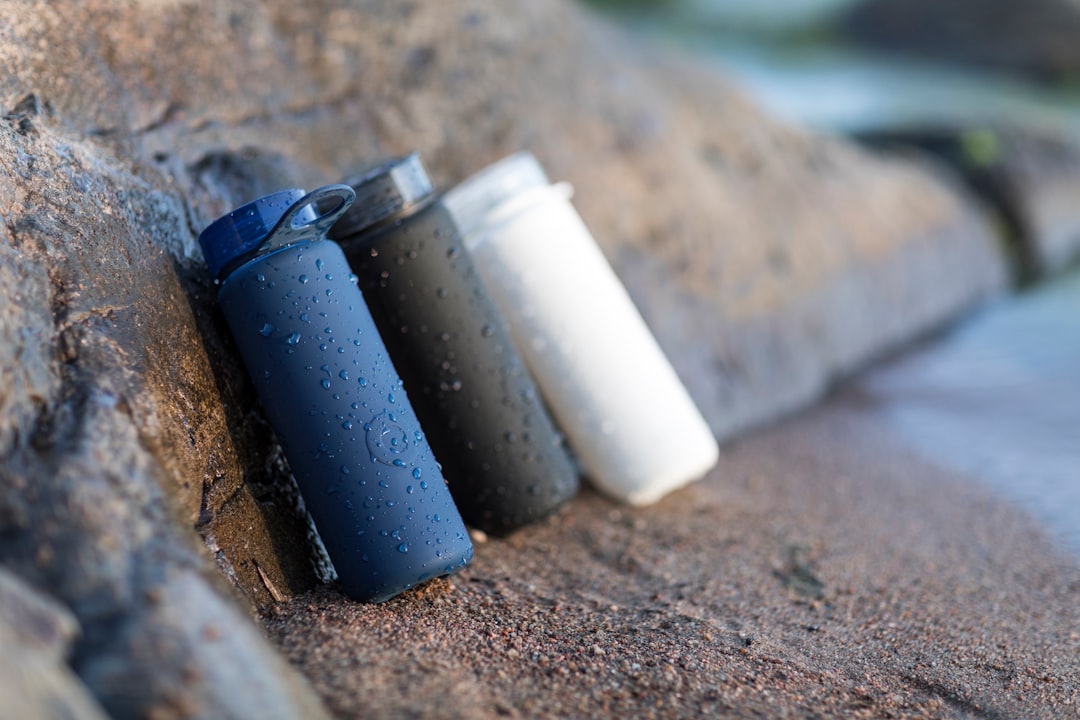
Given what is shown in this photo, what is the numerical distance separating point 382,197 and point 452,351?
366 millimetres

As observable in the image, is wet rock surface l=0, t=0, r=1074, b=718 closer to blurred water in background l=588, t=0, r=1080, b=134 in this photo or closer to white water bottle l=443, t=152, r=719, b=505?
white water bottle l=443, t=152, r=719, b=505

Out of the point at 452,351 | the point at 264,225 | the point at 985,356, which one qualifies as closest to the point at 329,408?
the point at 264,225

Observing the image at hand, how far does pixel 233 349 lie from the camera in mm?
1979

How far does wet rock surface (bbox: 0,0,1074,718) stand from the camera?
4.35 feet

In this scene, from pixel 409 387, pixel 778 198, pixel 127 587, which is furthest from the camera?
pixel 778 198

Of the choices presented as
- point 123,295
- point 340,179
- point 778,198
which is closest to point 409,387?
point 123,295

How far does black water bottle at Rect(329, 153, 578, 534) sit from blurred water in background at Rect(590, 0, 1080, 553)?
1.53m

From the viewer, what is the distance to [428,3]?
3221 mm

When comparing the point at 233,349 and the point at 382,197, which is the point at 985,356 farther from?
the point at 233,349

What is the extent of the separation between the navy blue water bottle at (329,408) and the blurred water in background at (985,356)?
1867 mm

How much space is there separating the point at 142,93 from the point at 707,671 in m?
1.86

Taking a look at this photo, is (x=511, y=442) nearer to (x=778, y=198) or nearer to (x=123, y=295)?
(x=123, y=295)

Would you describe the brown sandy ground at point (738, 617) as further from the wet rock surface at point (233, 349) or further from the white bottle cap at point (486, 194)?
the white bottle cap at point (486, 194)

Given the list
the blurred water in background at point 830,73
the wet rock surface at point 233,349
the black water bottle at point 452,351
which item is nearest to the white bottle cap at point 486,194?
the black water bottle at point 452,351
